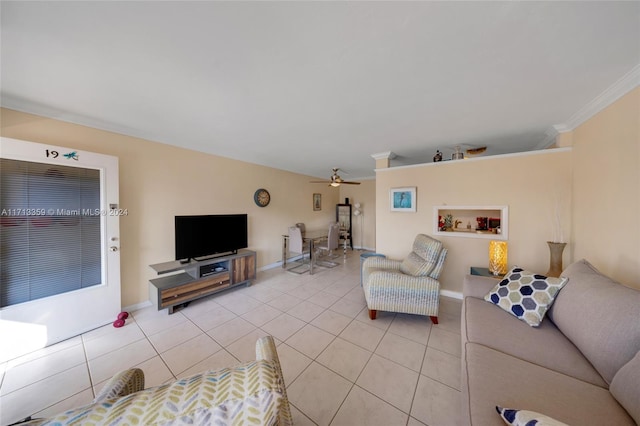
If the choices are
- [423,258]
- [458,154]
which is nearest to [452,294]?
[423,258]

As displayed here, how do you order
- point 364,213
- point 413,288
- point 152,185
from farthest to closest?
point 364,213 → point 152,185 → point 413,288

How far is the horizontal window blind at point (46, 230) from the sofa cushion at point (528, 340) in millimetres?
3626

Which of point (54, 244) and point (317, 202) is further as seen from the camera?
point (317, 202)

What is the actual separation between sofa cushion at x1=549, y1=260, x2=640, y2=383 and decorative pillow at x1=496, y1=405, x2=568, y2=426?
0.68 m

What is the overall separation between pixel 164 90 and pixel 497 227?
4248 millimetres

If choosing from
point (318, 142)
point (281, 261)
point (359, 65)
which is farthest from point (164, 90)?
point (281, 261)

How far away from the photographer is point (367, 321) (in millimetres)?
2244

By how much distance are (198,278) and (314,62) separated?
2.85 m

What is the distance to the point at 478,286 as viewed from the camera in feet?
5.99

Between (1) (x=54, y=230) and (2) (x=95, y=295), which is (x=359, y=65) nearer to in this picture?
(1) (x=54, y=230)

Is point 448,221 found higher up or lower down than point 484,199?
lower down

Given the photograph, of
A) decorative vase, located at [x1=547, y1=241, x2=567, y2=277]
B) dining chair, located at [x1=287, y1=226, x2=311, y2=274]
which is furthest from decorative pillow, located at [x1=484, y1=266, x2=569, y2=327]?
dining chair, located at [x1=287, y1=226, x2=311, y2=274]

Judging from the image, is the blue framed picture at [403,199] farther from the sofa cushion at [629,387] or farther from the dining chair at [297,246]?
the sofa cushion at [629,387]

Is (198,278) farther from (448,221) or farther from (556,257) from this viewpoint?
(556,257)
